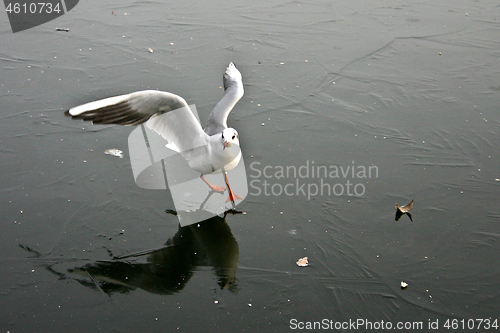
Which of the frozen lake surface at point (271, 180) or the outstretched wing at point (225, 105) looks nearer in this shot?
the frozen lake surface at point (271, 180)

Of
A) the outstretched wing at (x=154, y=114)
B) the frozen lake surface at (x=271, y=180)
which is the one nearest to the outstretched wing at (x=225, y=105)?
the outstretched wing at (x=154, y=114)

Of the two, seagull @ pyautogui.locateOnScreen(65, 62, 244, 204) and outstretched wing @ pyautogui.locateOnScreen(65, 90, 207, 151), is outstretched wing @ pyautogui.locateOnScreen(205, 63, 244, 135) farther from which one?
outstretched wing @ pyautogui.locateOnScreen(65, 90, 207, 151)

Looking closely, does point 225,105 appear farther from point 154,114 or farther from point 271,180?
point 271,180

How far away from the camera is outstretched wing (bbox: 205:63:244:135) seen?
464 cm

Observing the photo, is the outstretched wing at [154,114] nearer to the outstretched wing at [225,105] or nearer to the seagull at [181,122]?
the seagull at [181,122]

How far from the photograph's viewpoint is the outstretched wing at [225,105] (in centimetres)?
464

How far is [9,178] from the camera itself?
4652 millimetres

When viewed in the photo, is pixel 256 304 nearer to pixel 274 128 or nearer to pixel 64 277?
pixel 64 277

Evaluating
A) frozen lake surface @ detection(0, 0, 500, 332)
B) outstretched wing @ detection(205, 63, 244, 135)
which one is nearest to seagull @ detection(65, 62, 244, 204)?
outstretched wing @ detection(205, 63, 244, 135)

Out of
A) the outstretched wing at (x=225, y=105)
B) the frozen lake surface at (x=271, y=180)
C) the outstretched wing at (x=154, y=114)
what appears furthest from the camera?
the outstretched wing at (x=225, y=105)

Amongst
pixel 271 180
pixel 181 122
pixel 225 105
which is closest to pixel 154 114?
pixel 181 122

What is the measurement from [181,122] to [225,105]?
574 millimetres

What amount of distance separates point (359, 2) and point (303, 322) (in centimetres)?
655

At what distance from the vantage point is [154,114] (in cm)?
439
